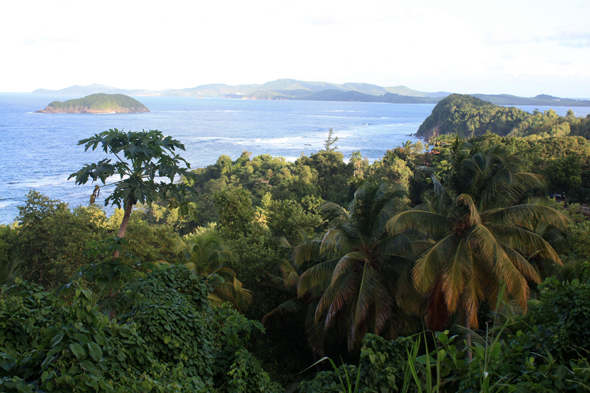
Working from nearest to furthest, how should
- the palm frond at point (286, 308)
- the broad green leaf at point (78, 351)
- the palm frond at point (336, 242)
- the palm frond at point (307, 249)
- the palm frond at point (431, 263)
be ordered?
the broad green leaf at point (78, 351) → the palm frond at point (431, 263) → the palm frond at point (336, 242) → the palm frond at point (307, 249) → the palm frond at point (286, 308)

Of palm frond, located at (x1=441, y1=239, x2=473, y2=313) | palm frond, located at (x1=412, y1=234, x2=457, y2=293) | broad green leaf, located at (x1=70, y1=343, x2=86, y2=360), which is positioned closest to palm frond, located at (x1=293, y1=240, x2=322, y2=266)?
palm frond, located at (x1=412, y1=234, x2=457, y2=293)

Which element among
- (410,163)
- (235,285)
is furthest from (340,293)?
(410,163)

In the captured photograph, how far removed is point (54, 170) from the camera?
65.9 m

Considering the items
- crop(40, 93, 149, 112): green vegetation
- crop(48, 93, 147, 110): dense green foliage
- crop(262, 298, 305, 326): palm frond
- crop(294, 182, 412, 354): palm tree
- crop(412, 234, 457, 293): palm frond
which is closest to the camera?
crop(412, 234, 457, 293): palm frond

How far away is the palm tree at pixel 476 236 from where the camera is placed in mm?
8383

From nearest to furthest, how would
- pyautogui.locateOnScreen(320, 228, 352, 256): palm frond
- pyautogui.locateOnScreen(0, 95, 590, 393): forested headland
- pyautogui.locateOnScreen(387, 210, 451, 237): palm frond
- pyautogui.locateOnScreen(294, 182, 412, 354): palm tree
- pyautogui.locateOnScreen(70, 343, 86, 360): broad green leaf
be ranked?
1. pyautogui.locateOnScreen(70, 343, 86, 360): broad green leaf
2. pyautogui.locateOnScreen(0, 95, 590, 393): forested headland
3. pyautogui.locateOnScreen(387, 210, 451, 237): palm frond
4. pyautogui.locateOnScreen(294, 182, 412, 354): palm tree
5. pyautogui.locateOnScreen(320, 228, 352, 256): palm frond

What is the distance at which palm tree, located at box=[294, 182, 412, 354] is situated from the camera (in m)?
9.66

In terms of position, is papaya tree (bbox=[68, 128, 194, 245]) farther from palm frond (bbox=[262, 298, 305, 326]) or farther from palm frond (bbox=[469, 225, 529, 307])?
palm frond (bbox=[469, 225, 529, 307])

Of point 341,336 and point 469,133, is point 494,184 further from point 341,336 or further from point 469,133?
point 469,133

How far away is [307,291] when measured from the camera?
11.8 m

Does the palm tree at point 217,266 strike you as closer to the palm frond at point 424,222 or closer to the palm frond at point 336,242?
the palm frond at point 336,242

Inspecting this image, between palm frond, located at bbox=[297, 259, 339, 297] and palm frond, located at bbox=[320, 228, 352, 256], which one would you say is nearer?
palm frond, located at bbox=[320, 228, 352, 256]

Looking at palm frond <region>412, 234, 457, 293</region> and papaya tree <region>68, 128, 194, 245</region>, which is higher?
papaya tree <region>68, 128, 194, 245</region>

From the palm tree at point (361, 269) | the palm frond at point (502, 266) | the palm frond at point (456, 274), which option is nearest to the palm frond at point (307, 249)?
the palm tree at point (361, 269)
